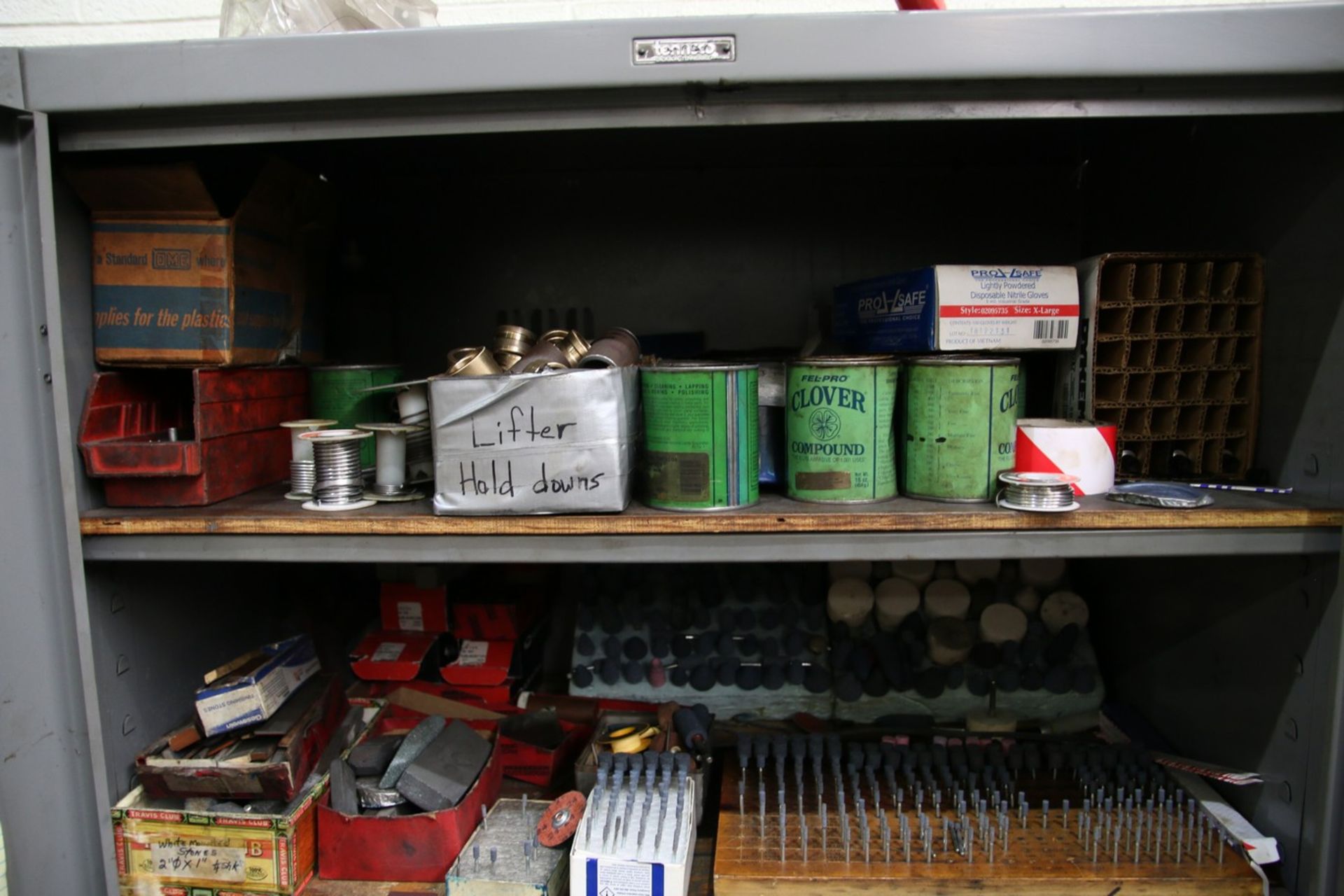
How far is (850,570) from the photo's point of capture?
4.57 ft

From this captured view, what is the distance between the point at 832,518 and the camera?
3.05 feet

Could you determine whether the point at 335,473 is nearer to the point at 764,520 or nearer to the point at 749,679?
the point at 764,520

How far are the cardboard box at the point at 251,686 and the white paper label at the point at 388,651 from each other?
0.12m

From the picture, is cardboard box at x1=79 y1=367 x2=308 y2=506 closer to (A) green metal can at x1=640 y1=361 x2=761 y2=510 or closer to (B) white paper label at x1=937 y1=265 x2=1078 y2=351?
(A) green metal can at x1=640 y1=361 x2=761 y2=510

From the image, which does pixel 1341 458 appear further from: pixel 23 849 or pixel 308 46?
pixel 23 849

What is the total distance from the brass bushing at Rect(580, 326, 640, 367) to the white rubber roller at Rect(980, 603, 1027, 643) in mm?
756

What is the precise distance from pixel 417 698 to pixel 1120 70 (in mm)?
1324

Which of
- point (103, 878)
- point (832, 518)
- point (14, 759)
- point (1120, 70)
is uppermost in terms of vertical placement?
point (1120, 70)

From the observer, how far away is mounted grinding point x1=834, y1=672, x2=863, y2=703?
1.32 meters

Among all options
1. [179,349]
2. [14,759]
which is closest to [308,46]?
[179,349]

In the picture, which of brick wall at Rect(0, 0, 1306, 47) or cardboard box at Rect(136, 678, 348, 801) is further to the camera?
brick wall at Rect(0, 0, 1306, 47)

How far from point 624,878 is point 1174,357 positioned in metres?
1.01

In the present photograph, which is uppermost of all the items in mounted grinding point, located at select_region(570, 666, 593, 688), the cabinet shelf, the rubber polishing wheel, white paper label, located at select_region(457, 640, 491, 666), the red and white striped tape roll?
the red and white striped tape roll

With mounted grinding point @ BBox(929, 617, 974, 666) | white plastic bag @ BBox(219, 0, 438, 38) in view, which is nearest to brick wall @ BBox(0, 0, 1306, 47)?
white plastic bag @ BBox(219, 0, 438, 38)
